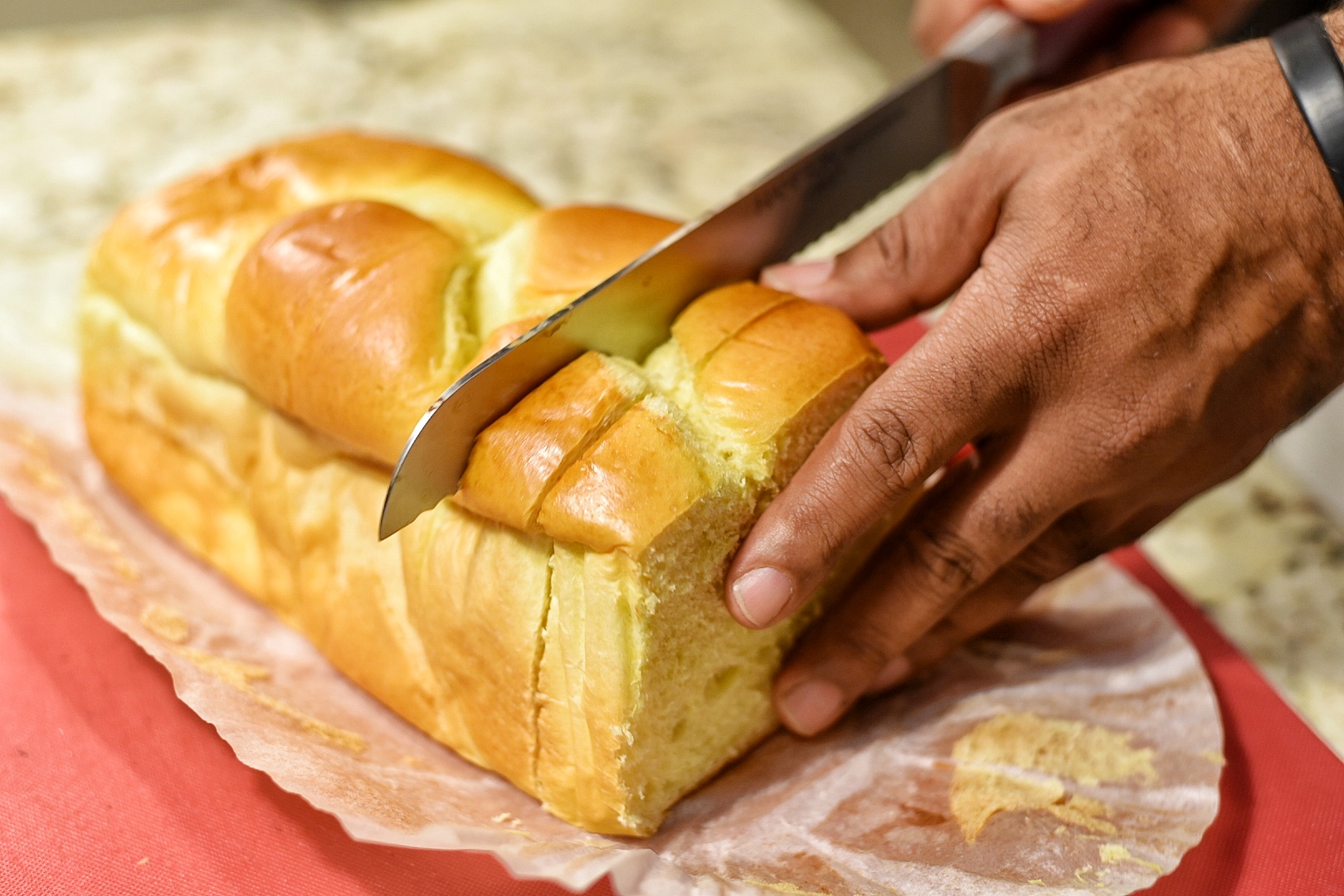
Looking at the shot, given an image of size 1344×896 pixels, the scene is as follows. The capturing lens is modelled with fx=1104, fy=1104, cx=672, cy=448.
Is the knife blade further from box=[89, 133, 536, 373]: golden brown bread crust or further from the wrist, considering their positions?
the wrist

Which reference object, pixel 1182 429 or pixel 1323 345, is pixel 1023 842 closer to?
pixel 1182 429

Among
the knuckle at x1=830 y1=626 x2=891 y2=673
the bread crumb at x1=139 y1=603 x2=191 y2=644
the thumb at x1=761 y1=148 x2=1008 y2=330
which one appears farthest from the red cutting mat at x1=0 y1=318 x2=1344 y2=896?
the thumb at x1=761 y1=148 x2=1008 y2=330

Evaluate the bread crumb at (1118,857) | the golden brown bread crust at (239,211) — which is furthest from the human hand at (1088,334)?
the golden brown bread crust at (239,211)

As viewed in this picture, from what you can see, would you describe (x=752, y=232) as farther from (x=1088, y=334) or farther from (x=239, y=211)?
(x=239, y=211)

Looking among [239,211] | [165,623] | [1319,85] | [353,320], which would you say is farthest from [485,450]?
[1319,85]

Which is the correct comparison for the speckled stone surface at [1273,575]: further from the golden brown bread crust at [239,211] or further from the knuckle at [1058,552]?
the golden brown bread crust at [239,211]
